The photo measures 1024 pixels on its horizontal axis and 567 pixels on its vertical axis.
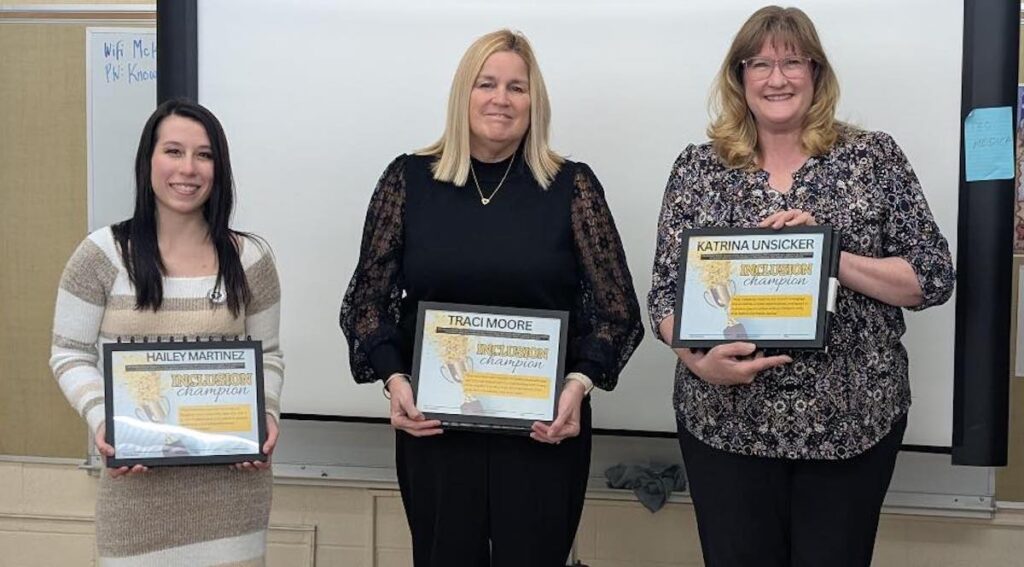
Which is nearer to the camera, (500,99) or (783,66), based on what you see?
(783,66)

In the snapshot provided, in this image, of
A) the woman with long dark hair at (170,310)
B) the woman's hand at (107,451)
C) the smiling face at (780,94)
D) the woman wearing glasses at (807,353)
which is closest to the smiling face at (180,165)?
the woman with long dark hair at (170,310)

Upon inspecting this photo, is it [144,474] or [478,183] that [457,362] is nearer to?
[478,183]

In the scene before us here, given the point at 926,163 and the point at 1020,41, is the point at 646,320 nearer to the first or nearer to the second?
the point at 926,163

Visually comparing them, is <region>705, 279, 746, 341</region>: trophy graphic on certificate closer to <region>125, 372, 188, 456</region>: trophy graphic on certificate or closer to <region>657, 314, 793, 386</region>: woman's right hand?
<region>657, 314, 793, 386</region>: woman's right hand

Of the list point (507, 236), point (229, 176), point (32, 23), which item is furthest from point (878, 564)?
point (32, 23)

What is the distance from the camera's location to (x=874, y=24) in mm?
2564

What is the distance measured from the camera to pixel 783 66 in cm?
197

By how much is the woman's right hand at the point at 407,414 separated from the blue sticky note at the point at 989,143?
56.0 inches

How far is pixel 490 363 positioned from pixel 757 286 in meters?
0.55

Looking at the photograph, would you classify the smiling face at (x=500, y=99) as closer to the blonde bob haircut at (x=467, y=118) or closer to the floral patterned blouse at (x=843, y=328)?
the blonde bob haircut at (x=467, y=118)

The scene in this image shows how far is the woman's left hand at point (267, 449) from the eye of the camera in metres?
2.01

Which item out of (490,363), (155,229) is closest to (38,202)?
(155,229)

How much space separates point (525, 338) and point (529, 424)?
6.7 inches

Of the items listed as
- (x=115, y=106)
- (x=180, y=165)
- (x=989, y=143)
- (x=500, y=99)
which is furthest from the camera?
(x=115, y=106)
